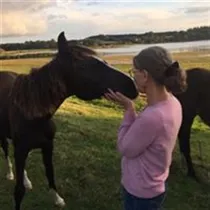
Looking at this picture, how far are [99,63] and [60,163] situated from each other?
3102 mm

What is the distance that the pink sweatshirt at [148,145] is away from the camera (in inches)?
126

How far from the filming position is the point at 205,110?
25.6 ft

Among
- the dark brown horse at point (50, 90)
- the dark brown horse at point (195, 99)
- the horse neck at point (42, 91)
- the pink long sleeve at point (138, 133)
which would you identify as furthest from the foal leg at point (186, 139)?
the pink long sleeve at point (138, 133)

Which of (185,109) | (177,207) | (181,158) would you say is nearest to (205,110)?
(185,109)

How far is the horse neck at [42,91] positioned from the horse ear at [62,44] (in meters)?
0.18

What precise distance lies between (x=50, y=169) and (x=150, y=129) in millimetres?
3004

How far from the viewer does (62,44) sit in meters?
4.74

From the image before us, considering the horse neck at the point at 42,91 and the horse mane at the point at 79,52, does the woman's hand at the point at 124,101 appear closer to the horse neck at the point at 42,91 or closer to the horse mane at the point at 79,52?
the horse mane at the point at 79,52

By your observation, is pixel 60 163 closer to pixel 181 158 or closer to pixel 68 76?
pixel 181 158

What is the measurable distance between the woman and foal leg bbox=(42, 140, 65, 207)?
7.74ft

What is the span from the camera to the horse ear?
4643 mm

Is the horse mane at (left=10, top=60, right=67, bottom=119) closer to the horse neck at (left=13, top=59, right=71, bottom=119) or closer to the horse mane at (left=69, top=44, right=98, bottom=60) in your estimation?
the horse neck at (left=13, top=59, right=71, bottom=119)

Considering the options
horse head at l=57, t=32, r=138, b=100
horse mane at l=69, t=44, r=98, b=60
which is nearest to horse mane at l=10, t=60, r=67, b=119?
horse head at l=57, t=32, r=138, b=100

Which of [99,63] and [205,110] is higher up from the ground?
[99,63]
